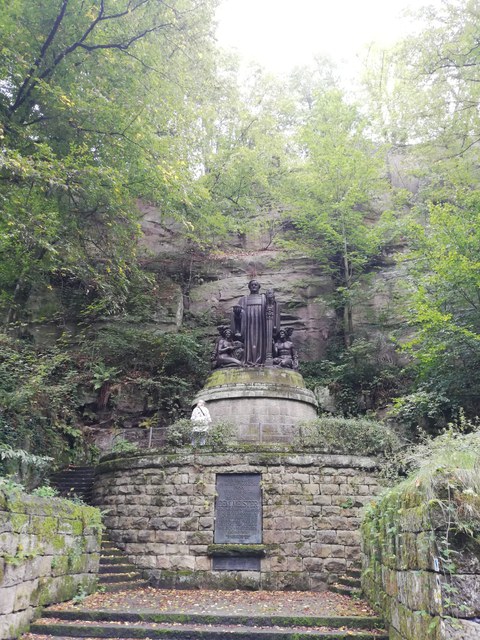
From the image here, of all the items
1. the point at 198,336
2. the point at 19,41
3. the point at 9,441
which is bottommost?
the point at 9,441

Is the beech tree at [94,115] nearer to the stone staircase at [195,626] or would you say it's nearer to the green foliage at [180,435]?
the green foliage at [180,435]

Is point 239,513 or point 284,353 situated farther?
point 284,353

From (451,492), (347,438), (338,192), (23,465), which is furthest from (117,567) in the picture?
(338,192)

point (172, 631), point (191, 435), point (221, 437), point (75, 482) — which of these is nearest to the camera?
point (172, 631)

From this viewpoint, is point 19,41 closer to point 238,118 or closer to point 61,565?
point 61,565

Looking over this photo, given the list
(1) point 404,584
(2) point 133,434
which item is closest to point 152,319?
(2) point 133,434

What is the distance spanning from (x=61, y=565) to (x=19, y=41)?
1005 cm

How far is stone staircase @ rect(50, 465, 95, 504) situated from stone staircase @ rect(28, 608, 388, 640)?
5.61 metres

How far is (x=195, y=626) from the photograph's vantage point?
20.5ft

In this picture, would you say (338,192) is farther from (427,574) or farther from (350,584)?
(427,574)

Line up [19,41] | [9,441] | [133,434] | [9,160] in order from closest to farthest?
[9,160] < [19,41] < [9,441] < [133,434]

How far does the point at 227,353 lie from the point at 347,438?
4275mm

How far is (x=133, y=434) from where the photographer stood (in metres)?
12.3

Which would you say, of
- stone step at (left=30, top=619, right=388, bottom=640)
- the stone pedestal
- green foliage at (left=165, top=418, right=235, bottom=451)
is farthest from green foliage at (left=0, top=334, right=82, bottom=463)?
stone step at (left=30, top=619, right=388, bottom=640)
